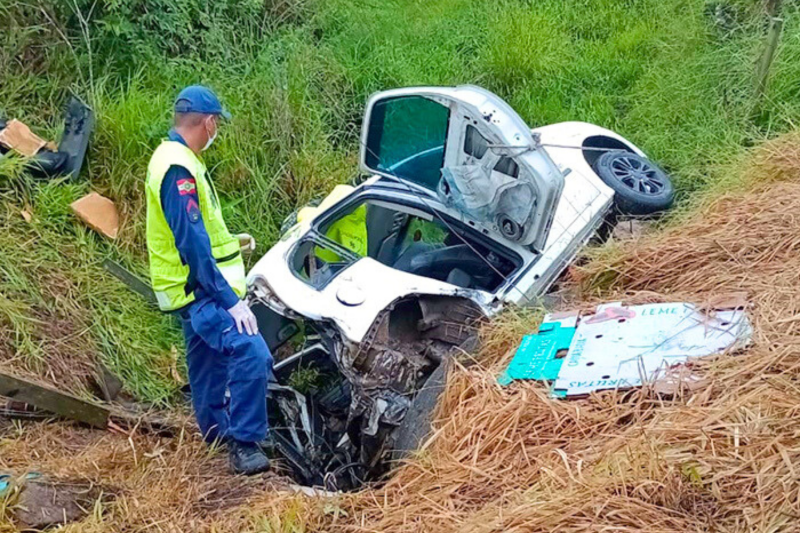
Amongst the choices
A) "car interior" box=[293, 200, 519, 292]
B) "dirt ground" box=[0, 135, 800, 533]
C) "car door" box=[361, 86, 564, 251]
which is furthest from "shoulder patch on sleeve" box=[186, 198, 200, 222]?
"car door" box=[361, 86, 564, 251]

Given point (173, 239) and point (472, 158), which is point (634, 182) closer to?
point (472, 158)

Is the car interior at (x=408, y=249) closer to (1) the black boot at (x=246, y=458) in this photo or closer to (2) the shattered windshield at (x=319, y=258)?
(2) the shattered windshield at (x=319, y=258)

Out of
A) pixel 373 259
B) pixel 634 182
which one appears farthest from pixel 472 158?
pixel 634 182

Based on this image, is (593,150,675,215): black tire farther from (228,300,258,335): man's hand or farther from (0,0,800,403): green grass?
(228,300,258,335): man's hand

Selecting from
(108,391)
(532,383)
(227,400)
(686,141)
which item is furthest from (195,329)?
(686,141)

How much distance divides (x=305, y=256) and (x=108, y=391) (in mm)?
1391

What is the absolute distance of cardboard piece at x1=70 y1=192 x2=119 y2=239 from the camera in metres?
5.88

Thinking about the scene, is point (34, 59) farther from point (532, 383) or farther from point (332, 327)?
point (532, 383)

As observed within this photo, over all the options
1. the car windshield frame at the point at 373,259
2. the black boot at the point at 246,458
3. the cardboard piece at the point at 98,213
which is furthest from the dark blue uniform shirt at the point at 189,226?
the cardboard piece at the point at 98,213

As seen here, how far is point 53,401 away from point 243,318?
113 cm

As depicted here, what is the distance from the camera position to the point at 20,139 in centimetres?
605

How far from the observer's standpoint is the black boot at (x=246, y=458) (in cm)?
421

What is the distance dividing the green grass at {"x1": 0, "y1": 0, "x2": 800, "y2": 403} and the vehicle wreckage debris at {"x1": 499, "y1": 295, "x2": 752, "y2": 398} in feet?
7.06

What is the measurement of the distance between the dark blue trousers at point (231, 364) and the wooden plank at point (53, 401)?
0.57 metres
